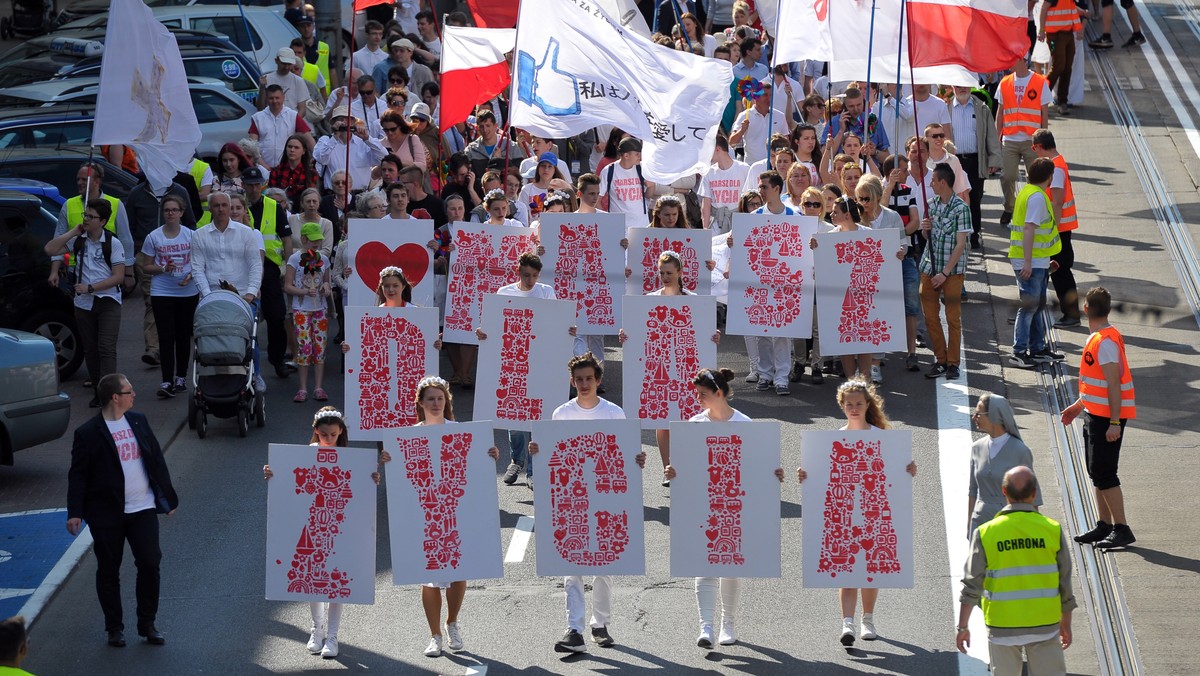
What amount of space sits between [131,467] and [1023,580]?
5.68 m

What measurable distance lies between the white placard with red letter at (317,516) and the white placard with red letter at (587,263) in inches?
176

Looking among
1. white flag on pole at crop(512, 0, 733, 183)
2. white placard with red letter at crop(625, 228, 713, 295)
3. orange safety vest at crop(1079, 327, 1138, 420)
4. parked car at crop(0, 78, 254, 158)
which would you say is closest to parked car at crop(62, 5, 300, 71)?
parked car at crop(0, 78, 254, 158)

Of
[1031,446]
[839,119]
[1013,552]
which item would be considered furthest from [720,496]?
[839,119]

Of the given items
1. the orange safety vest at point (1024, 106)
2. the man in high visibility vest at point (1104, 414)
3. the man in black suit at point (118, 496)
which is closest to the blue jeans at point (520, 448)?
the man in black suit at point (118, 496)

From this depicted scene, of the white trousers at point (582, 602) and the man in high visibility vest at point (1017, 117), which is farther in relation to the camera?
the man in high visibility vest at point (1017, 117)

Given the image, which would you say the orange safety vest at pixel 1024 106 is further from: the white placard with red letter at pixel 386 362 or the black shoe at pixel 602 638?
the black shoe at pixel 602 638

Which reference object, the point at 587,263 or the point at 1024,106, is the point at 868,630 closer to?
the point at 587,263

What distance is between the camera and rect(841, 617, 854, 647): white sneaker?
10789 millimetres

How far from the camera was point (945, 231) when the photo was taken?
1598 cm

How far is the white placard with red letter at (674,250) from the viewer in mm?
15172

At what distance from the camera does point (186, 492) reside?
14.1m

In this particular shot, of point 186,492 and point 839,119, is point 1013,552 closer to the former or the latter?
point 186,492

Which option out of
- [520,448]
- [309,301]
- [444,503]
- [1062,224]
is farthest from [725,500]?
[1062,224]

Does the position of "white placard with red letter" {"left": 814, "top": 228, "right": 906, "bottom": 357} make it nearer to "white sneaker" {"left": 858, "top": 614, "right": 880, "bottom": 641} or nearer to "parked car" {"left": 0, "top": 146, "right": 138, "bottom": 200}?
"white sneaker" {"left": 858, "top": 614, "right": 880, "bottom": 641}
